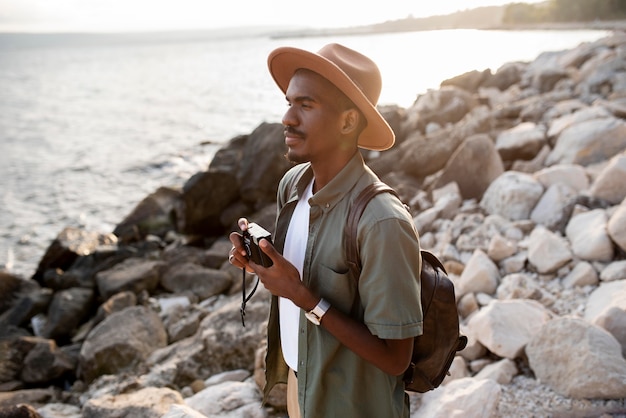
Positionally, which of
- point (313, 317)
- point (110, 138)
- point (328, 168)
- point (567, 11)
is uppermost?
point (567, 11)

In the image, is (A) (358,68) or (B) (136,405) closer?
(A) (358,68)

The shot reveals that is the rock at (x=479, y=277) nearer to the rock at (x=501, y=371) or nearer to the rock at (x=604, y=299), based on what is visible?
the rock at (x=604, y=299)

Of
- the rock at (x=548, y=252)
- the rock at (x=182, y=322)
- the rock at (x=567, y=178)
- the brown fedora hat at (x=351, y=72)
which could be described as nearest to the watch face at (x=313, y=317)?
the brown fedora hat at (x=351, y=72)

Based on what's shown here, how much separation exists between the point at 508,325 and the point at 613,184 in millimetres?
2717

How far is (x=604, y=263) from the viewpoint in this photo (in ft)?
14.6

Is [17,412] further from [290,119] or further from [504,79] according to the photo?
[504,79]

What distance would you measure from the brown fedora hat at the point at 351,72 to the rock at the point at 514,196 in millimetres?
4499

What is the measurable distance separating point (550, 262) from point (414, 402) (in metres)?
2.18

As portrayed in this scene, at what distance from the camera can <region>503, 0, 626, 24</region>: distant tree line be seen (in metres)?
52.6

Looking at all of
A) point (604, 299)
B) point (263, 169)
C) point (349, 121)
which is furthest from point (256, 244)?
point (263, 169)

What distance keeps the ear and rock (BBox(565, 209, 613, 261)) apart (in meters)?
3.64

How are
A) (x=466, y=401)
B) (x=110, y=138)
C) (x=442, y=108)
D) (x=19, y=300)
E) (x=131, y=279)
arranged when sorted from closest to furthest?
1. (x=466, y=401)
2. (x=131, y=279)
3. (x=19, y=300)
4. (x=442, y=108)
5. (x=110, y=138)

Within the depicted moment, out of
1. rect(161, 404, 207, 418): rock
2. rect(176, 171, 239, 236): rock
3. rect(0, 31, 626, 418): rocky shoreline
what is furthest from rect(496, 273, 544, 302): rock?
rect(176, 171, 239, 236): rock

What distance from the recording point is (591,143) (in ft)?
22.7
